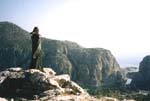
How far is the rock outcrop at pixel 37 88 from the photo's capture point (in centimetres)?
3341

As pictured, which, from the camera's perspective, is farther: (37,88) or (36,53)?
(36,53)

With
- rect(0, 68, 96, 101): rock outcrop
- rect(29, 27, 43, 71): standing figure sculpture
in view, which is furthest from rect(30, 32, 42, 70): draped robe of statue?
rect(0, 68, 96, 101): rock outcrop

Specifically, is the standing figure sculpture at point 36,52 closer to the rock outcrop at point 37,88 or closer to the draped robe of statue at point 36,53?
the draped robe of statue at point 36,53

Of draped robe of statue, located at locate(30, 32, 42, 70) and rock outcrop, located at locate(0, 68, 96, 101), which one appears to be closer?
rock outcrop, located at locate(0, 68, 96, 101)

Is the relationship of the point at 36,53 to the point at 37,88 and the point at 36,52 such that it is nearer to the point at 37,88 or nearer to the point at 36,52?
the point at 36,52

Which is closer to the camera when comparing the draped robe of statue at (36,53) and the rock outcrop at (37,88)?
the rock outcrop at (37,88)

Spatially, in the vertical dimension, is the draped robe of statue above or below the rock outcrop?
above

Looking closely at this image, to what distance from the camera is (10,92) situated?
36094 millimetres

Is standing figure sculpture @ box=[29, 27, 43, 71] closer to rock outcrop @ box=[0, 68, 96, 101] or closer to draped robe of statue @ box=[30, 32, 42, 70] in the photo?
draped robe of statue @ box=[30, 32, 42, 70]

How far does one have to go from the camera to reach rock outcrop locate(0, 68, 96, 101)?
33.4m

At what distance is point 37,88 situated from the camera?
1375 inches

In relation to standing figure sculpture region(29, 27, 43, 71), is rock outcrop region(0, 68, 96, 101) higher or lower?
lower

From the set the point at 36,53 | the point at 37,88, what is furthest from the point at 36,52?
the point at 37,88

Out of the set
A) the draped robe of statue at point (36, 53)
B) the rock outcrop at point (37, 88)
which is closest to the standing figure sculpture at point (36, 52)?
the draped robe of statue at point (36, 53)
